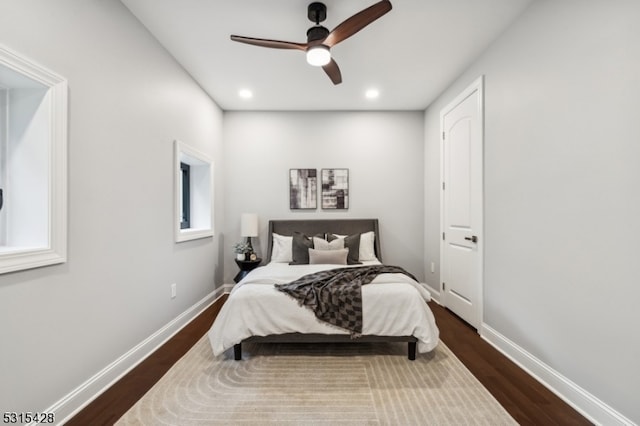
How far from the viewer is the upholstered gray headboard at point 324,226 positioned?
4438 millimetres

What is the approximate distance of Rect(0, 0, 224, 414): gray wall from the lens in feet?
5.12

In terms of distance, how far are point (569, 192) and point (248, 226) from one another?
11.6 ft

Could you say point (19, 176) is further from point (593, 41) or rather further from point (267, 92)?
point (593, 41)

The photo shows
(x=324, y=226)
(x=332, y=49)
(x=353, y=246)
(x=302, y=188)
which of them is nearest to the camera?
(x=332, y=49)

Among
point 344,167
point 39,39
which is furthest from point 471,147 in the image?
point 39,39

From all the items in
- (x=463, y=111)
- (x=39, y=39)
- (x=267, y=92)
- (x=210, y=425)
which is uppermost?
Answer: (x=267, y=92)

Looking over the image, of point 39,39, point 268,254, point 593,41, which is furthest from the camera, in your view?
point 268,254

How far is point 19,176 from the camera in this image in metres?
1.67

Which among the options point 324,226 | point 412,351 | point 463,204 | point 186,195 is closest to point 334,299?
point 412,351

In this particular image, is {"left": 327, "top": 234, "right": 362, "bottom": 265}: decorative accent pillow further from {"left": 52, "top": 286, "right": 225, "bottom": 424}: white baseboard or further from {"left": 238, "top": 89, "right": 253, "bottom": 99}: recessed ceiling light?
{"left": 238, "top": 89, "right": 253, "bottom": 99}: recessed ceiling light

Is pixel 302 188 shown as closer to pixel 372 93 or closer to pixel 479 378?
pixel 372 93

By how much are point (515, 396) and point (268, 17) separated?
3.30 metres

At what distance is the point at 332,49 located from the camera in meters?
2.89

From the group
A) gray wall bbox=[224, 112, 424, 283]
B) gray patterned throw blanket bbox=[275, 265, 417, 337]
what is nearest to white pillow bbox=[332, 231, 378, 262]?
gray wall bbox=[224, 112, 424, 283]
